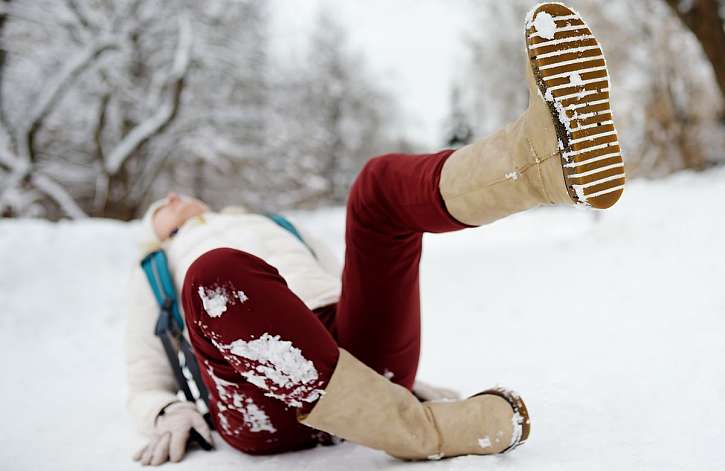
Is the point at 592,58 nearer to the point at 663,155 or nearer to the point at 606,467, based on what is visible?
the point at 606,467

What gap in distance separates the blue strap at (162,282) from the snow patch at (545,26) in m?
1.16

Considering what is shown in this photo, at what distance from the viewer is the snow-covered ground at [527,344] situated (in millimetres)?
1046

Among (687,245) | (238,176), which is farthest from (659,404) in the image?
(238,176)

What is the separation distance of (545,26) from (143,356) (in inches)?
53.6

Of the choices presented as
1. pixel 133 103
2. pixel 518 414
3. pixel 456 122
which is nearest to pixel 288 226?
pixel 518 414

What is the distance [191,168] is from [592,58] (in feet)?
42.0

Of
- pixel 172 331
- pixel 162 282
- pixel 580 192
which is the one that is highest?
pixel 580 192

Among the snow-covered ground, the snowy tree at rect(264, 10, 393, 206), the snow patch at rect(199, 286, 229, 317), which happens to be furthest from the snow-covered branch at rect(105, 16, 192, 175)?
the snowy tree at rect(264, 10, 393, 206)

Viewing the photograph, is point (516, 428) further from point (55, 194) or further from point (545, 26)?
point (55, 194)

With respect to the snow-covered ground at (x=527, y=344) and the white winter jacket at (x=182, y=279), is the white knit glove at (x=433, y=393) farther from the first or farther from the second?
the white winter jacket at (x=182, y=279)

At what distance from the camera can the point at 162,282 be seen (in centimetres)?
153

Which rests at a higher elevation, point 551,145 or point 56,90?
point 551,145

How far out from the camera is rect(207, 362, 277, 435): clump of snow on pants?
1106mm

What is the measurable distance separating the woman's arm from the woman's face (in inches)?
7.7
